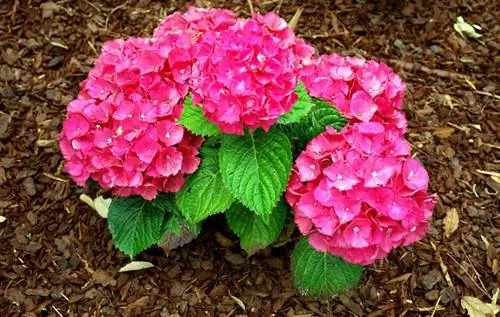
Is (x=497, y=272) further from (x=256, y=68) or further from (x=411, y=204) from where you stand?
(x=256, y=68)

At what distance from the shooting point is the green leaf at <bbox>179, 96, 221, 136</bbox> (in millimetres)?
2154

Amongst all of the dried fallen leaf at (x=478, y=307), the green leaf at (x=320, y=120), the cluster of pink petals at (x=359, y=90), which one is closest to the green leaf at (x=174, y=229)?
the green leaf at (x=320, y=120)

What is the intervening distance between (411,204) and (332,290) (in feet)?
1.66

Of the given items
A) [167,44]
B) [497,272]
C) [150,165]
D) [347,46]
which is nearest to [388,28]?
[347,46]

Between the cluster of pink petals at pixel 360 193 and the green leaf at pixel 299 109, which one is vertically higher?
the green leaf at pixel 299 109

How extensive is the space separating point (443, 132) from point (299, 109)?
4.60ft

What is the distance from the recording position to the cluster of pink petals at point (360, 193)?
206cm

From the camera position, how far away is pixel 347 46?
373 centimetres

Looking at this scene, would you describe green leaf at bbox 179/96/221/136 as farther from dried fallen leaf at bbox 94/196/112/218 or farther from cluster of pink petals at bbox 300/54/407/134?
dried fallen leaf at bbox 94/196/112/218

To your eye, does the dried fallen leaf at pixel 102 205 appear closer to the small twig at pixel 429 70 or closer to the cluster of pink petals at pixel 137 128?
the cluster of pink petals at pixel 137 128

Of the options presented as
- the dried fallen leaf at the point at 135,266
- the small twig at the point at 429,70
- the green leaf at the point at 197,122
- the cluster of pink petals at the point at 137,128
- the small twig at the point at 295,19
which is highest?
the green leaf at the point at 197,122

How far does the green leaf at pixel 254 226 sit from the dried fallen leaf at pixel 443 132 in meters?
1.24

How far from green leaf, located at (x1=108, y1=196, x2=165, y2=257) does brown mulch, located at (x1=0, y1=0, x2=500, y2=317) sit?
1.14ft

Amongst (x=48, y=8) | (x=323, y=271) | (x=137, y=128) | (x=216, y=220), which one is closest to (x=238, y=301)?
(x=216, y=220)
